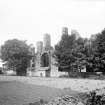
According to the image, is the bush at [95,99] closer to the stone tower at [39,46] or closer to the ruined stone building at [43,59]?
the ruined stone building at [43,59]

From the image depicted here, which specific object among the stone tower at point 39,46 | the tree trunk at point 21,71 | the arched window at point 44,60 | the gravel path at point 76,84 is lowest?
the gravel path at point 76,84

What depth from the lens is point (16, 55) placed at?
4912cm

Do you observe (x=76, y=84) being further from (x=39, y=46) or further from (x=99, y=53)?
(x=39, y=46)

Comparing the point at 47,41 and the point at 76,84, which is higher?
the point at 47,41

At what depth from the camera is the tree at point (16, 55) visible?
48000 millimetres

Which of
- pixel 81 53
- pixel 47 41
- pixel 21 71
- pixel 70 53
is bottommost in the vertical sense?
pixel 21 71

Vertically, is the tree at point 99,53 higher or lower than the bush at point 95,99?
higher

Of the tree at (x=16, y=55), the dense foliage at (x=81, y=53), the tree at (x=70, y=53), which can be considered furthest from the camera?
the tree at (x=16, y=55)

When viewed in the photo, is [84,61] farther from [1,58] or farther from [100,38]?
[1,58]

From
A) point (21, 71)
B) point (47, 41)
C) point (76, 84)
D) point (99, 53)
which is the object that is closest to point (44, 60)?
point (47, 41)

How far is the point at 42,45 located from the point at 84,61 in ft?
69.0

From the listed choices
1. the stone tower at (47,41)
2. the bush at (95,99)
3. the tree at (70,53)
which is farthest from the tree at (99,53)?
the bush at (95,99)

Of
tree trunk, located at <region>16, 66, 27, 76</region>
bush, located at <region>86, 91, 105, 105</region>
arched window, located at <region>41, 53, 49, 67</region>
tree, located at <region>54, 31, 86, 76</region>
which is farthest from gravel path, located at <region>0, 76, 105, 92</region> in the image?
arched window, located at <region>41, 53, 49, 67</region>

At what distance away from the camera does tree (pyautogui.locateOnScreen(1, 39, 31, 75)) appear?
4800 centimetres
